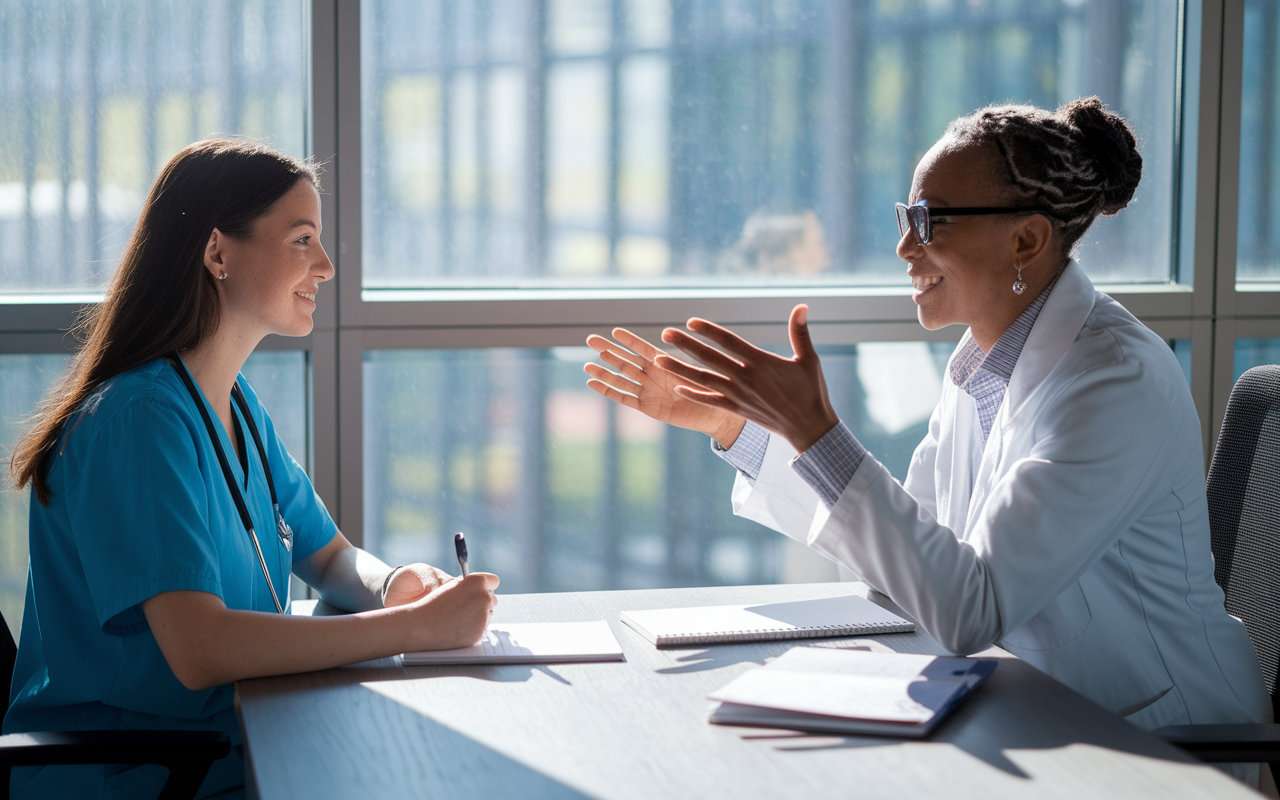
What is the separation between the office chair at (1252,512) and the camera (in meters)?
1.66

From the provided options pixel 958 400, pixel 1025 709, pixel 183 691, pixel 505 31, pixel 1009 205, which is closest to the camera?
pixel 1025 709

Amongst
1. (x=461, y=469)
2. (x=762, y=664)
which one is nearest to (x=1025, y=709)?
(x=762, y=664)

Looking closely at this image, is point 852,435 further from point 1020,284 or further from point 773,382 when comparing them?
point 1020,284

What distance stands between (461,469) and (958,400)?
1368mm

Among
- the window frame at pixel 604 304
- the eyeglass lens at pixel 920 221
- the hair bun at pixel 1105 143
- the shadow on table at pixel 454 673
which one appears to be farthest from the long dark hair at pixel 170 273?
the hair bun at pixel 1105 143

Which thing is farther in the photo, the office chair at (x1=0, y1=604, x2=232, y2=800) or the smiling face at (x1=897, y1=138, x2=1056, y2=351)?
the smiling face at (x1=897, y1=138, x2=1056, y2=351)

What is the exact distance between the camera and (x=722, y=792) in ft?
3.26

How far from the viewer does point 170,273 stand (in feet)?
5.17

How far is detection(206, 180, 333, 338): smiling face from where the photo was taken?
1.64 metres

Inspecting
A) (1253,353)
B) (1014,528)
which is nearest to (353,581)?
(1014,528)

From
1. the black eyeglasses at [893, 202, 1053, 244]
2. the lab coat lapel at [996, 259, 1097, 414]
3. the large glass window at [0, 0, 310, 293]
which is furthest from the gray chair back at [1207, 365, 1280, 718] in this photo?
the large glass window at [0, 0, 310, 293]

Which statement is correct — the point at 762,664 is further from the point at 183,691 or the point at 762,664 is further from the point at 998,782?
the point at 183,691

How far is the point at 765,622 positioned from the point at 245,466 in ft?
2.78

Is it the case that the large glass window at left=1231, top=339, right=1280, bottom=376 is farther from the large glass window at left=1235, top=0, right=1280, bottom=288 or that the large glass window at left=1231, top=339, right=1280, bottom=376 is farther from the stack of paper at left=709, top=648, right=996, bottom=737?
the stack of paper at left=709, top=648, right=996, bottom=737
